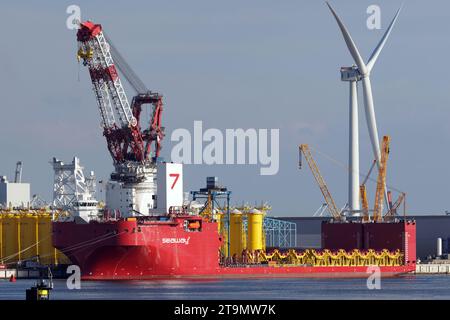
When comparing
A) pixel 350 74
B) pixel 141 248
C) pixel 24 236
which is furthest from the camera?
pixel 350 74

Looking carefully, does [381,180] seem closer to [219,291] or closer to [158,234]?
[158,234]

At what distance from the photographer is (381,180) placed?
514 feet

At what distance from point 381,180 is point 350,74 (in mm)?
14195

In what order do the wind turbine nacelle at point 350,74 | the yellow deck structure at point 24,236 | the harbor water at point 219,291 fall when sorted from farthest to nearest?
the wind turbine nacelle at point 350,74, the yellow deck structure at point 24,236, the harbor water at point 219,291

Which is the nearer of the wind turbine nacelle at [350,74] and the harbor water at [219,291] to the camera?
the harbor water at [219,291]

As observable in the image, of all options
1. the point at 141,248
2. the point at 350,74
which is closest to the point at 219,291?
the point at 141,248

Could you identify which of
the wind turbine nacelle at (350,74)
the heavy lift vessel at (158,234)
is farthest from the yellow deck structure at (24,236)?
the wind turbine nacelle at (350,74)

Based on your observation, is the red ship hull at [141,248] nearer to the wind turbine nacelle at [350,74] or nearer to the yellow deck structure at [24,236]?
the yellow deck structure at [24,236]

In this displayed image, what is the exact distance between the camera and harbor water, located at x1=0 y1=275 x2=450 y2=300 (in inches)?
3337

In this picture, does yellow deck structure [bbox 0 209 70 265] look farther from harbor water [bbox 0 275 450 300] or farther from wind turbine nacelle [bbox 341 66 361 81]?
wind turbine nacelle [bbox 341 66 361 81]

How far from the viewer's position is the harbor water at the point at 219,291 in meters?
84.8

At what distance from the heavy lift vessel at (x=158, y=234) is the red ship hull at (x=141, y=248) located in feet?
0.30
